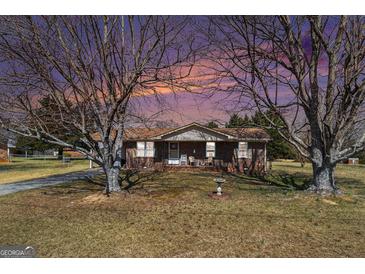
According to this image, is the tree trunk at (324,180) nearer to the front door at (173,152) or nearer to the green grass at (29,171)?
the front door at (173,152)

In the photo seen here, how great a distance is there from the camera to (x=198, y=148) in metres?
22.8

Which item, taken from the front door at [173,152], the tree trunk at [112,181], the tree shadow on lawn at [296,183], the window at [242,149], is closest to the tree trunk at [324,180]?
the tree shadow on lawn at [296,183]

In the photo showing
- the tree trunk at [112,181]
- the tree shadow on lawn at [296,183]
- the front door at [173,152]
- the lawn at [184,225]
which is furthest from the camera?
the front door at [173,152]

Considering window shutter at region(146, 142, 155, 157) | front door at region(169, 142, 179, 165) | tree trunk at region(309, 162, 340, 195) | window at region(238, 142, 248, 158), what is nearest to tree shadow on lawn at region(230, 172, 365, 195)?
tree trunk at region(309, 162, 340, 195)

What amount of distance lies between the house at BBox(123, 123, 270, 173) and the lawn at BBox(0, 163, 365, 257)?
1059cm

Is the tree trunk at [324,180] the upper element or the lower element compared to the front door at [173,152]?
lower

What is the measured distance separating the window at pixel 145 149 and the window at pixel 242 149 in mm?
6608

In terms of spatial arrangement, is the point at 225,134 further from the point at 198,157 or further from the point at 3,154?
the point at 3,154

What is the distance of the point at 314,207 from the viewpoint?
8406mm

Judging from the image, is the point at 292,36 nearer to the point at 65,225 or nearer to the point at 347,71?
the point at 347,71

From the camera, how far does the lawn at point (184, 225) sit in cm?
493
